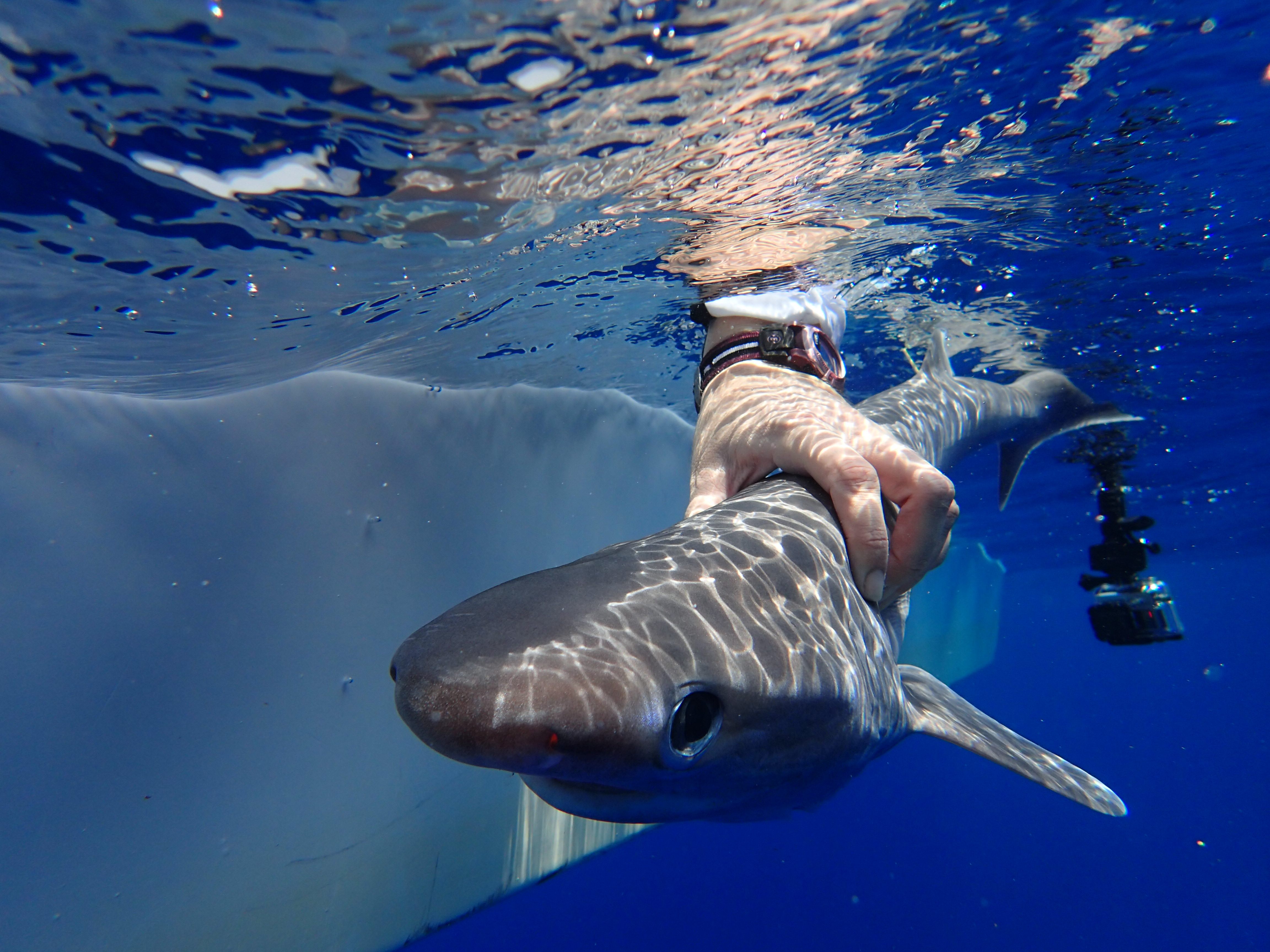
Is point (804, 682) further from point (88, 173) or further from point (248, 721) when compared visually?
point (248, 721)

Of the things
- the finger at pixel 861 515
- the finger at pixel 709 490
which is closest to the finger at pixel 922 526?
the finger at pixel 861 515

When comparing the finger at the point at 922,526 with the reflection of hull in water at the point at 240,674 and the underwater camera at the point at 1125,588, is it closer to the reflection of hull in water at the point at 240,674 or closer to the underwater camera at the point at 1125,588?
the underwater camera at the point at 1125,588

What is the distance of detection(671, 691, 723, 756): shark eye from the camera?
5.53ft

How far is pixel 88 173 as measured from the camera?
3953mm

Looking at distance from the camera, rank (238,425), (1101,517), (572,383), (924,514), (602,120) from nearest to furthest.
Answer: (924,514) → (602,120) → (238,425) → (1101,517) → (572,383)

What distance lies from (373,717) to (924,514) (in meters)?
6.64

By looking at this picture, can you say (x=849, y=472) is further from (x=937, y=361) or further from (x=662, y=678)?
(x=937, y=361)

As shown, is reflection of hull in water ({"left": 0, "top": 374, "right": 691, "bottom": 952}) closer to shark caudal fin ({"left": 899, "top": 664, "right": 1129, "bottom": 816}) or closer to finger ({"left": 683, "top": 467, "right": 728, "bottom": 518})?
finger ({"left": 683, "top": 467, "right": 728, "bottom": 518})

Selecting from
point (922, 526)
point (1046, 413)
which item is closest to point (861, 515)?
point (922, 526)

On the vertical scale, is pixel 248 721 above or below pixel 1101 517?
above

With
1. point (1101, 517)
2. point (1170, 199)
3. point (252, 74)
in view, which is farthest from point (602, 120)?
point (1101, 517)

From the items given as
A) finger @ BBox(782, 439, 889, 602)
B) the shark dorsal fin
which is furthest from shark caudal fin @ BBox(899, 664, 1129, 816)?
the shark dorsal fin

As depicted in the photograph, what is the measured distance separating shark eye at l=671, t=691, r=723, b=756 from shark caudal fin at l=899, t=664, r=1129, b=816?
187 centimetres

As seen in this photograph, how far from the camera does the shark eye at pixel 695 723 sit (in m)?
1.68
